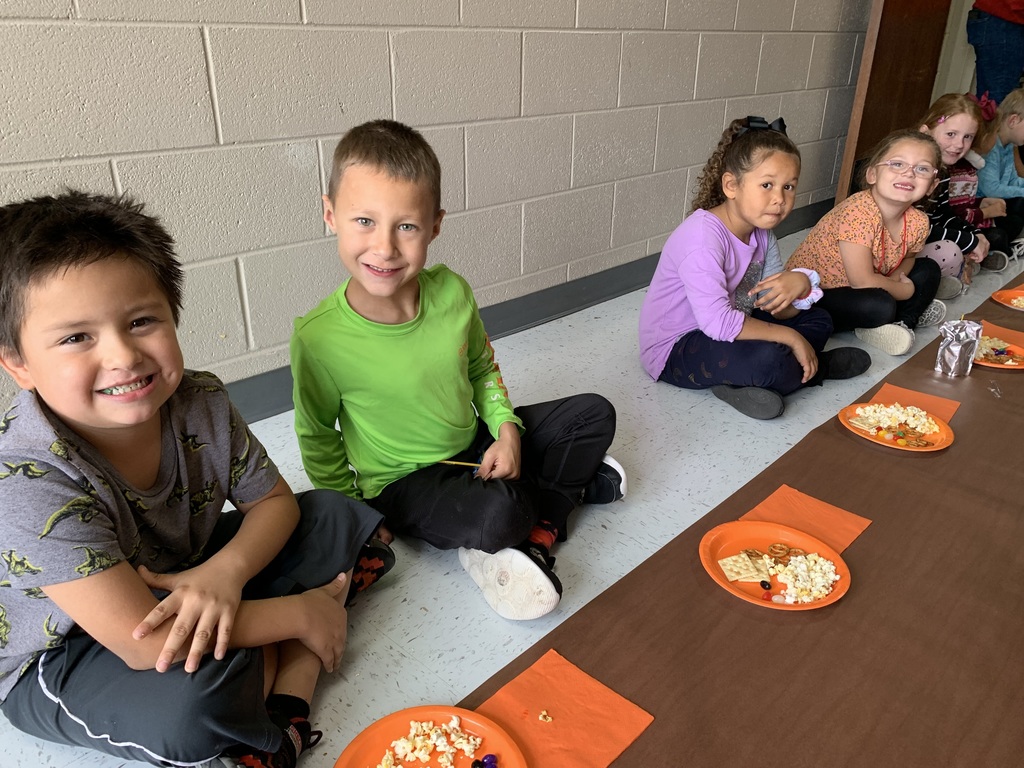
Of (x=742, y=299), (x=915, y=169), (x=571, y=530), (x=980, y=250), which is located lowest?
(x=571, y=530)

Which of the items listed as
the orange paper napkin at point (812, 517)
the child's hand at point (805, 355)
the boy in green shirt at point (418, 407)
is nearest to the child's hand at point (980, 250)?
the child's hand at point (805, 355)

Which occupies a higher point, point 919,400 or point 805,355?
point 919,400

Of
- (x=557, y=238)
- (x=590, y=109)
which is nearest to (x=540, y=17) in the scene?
(x=590, y=109)

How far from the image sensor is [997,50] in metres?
4.18

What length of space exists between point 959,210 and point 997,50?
1616mm

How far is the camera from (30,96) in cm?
149

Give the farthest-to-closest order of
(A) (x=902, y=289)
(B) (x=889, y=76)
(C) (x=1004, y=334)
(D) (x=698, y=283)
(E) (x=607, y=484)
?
(B) (x=889, y=76) → (A) (x=902, y=289) → (D) (x=698, y=283) → (C) (x=1004, y=334) → (E) (x=607, y=484)

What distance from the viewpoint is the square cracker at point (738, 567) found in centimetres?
104

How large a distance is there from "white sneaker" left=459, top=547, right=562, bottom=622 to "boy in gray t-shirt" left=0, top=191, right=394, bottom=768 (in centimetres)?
32

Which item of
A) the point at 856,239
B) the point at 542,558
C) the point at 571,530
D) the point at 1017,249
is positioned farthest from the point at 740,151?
the point at 1017,249

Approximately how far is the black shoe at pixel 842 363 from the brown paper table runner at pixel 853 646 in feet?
3.46

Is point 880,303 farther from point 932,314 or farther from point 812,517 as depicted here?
point 812,517

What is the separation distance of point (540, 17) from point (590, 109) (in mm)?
390

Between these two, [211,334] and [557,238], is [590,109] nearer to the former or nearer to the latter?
[557,238]
